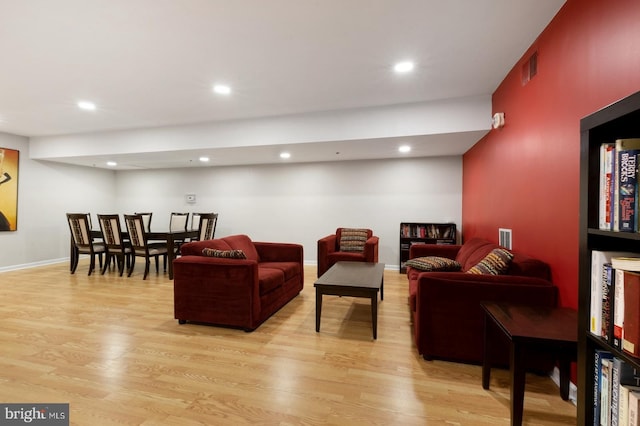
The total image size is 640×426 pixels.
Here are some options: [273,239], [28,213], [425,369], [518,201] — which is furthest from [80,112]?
[518,201]

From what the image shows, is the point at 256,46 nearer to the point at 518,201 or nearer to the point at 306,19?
the point at 306,19

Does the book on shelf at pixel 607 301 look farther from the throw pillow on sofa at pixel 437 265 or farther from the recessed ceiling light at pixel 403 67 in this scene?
the recessed ceiling light at pixel 403 67

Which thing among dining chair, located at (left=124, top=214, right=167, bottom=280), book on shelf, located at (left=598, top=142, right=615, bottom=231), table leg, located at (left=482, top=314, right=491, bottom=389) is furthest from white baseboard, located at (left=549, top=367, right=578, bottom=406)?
dining chair, located at (left=124, top=214, right=167, bottom=280)

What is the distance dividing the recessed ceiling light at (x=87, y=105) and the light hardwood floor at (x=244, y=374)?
2626 mm

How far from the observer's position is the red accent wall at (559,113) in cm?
150

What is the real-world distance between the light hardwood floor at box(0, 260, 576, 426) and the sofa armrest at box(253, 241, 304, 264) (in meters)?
0.88

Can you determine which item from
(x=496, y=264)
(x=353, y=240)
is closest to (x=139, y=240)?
(x=353, y=240)

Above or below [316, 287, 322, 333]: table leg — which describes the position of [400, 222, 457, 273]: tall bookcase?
above

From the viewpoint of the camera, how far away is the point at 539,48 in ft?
7.42

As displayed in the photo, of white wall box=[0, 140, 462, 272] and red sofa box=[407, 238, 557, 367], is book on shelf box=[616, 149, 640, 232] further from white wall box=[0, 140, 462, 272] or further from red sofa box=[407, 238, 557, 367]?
white wall box=[0, 140, 462, 272]

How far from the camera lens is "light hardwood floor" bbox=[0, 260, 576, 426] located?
5.27 ft

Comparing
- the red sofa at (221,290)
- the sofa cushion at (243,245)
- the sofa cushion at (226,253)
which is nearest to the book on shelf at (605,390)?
the red sofa at (221,290)

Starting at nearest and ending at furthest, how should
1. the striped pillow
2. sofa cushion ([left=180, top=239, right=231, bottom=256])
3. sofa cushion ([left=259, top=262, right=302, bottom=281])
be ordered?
sofa cushion ([left=180, top=239, right=231, bottom=256]) → sofa cushion ([left=259, top=262, right=302, bottom=281]) → the striped pillow

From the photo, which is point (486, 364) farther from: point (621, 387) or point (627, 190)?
point (627, 190)
